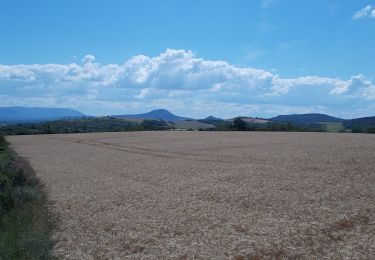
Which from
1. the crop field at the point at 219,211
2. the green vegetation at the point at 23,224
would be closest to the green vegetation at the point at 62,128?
the crop field at the point at 219,211

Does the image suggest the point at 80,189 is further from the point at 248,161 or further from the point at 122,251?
the point at 248,161

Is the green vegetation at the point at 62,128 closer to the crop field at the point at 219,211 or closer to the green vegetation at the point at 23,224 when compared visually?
the crop field at the point at 219,211

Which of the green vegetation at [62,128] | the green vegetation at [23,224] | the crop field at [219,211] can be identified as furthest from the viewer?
the green vegetation at [62,128]

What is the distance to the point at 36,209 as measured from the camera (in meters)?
16.4

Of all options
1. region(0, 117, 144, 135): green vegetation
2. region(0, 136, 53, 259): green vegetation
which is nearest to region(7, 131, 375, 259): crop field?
region(0, 136, 53, 259): green vegetation

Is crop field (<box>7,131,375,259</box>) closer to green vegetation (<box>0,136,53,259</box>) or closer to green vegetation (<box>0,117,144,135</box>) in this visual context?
green vegetation (<box>0,136,53,259</box>)

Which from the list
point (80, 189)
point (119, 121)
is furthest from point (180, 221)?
point (119, 121)

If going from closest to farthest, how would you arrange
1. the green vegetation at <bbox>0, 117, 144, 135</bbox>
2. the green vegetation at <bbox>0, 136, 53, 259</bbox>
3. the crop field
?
the green vegetation at <bbox>0, 136, 53, 259</bbox> < the crop field < the green vegetation at <bbox>0, 117, 144, 135</bbox>

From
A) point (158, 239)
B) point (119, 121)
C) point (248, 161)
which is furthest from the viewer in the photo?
point (119, 121)

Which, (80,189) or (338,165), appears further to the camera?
(338,165)

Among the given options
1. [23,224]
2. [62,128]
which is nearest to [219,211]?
[23,224]

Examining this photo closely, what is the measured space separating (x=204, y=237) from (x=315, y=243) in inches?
127

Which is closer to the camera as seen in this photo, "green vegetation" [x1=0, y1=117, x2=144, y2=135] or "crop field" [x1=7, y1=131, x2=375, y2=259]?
"crop field" [x1=7, y1=131, x2=375, y2=259]

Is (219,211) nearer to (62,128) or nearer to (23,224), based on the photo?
(23,224)
